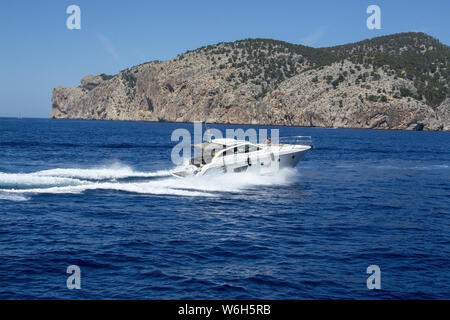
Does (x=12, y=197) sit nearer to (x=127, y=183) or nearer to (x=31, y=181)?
(x=31, y=181)

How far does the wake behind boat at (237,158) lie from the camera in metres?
29.5

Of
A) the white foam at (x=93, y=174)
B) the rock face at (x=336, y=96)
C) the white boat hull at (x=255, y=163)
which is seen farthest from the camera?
the rock face at (x=336, y=96)

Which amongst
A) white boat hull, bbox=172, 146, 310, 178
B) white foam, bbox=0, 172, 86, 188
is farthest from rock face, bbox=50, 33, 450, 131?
white foam, bbox=0, 172, 86, 188

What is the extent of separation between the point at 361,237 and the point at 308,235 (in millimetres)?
2030

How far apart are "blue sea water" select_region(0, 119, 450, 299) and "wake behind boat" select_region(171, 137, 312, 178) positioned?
72 centimetres

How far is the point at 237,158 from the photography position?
99.0ft

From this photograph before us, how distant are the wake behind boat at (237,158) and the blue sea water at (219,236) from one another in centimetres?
72

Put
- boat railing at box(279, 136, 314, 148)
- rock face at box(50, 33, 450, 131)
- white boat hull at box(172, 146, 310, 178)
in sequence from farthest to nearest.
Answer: rock face at box(50, 33, 450, 131)
boat railing at box(279, 136, 314, 148)
white boat hull at box(172, 146, 310, 178)

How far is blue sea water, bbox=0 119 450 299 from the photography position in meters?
12.8
